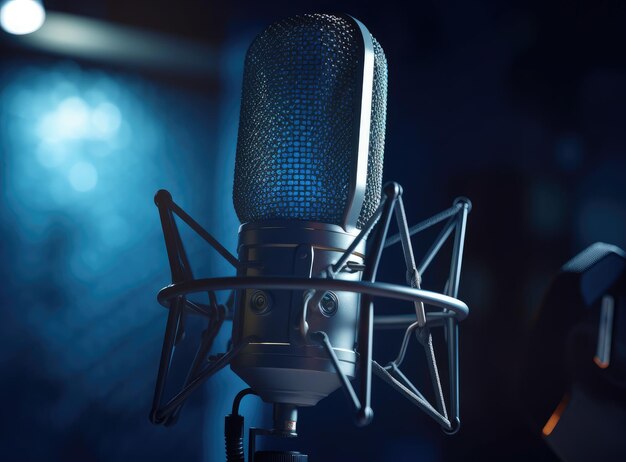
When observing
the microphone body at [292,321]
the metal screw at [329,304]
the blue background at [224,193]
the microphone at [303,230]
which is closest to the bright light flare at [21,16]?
the blue background at [224,193]

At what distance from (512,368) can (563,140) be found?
480 millimetres

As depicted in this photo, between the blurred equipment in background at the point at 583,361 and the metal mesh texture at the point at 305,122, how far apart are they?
523mm

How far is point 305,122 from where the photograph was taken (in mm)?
1053

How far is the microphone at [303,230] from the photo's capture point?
3.25 feet

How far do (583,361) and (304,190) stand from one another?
569 mm

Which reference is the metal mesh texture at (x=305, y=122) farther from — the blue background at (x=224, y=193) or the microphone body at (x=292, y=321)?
the blue background at (x=224, y=193)

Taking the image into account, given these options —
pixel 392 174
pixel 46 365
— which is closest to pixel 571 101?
pixel 392 174

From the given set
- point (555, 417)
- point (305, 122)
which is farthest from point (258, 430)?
point (555, 417)

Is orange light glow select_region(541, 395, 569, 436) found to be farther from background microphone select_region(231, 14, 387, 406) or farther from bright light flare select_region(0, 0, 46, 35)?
bright light flare select_region(0, 0, 46, 35)

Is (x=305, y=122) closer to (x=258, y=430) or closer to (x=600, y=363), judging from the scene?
(x=258, y=430)

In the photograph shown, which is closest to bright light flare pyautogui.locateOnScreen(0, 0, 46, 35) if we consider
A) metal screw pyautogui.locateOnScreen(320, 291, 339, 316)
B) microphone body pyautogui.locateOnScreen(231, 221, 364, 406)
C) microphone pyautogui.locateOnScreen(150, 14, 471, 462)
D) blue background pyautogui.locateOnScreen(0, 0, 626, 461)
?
blue background pyautogui.locateOnScreen(0, 0, 626, 461)

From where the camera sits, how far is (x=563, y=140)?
1.60 meters

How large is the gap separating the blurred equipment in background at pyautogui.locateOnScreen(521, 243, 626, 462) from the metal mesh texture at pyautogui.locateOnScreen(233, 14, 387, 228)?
523 mm

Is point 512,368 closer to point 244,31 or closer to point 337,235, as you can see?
point 337,235
